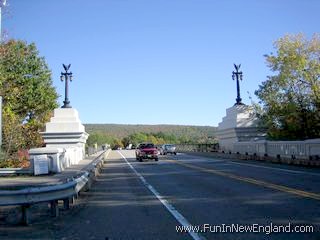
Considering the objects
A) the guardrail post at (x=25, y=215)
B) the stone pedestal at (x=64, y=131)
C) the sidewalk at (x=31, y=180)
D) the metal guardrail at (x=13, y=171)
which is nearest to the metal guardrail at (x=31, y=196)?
the guardrail post at (x=25, y=215)

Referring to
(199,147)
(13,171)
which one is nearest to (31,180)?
(13,171)

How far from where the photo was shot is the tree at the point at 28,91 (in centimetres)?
4553

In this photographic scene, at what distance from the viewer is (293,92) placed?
4503 cm

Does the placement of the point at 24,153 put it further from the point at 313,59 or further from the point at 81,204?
the point at 313,59

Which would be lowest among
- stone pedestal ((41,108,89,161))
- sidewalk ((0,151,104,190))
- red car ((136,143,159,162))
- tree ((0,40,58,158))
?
sidewalk ((0,151,104,190))

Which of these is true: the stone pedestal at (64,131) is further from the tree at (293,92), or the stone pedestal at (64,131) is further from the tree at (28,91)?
the tree at (293,92)

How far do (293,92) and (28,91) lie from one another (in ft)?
79.4

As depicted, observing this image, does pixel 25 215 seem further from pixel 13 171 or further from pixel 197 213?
pixel 13 171

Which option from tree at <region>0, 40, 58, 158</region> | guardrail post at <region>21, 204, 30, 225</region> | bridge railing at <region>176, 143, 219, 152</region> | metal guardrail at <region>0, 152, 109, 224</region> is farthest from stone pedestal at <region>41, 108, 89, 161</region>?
guardrail post at <region>21, 204, 30, 225</region>

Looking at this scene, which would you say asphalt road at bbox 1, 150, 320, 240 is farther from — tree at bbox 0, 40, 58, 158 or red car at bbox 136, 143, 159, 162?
tree at bbox 0, 40, 58, 158

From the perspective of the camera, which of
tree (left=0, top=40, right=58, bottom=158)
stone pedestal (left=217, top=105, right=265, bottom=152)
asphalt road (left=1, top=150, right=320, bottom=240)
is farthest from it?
stone pedestal (left=217, top=105, right=265, bottom=152)

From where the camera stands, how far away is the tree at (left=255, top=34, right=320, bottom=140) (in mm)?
43594

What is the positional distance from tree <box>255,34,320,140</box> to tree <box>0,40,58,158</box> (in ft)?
68.9

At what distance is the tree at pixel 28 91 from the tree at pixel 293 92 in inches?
826
